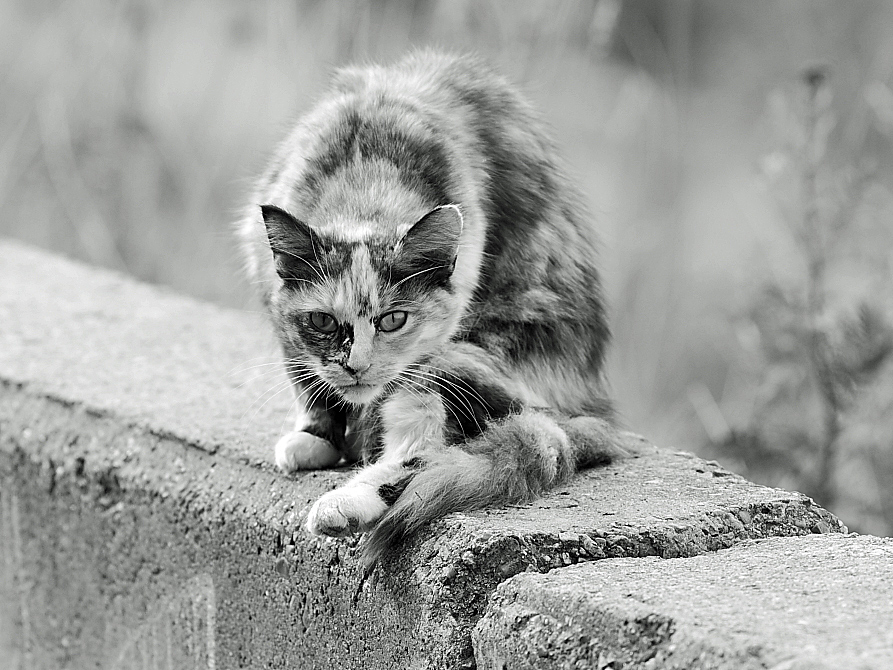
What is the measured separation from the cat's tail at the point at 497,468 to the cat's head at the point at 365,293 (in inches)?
8.0

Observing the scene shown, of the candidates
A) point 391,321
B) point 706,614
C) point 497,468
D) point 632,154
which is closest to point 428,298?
point 391,321

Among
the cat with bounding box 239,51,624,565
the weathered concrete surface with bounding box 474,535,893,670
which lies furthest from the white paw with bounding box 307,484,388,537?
the weathered concrete surface with bounding box 474,535,893,670

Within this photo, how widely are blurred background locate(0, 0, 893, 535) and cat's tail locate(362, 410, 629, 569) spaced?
5.63ft

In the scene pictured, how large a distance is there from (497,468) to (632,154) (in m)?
3.45

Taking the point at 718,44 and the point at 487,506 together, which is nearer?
the point at 487,506

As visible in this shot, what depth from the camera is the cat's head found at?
71.3 inches

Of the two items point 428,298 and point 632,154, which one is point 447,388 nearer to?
point 428,298

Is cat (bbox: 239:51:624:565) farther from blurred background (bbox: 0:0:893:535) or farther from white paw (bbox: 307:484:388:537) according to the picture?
blurred background (bbox: 0:0:893:535)

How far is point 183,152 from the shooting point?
4715 millimetres

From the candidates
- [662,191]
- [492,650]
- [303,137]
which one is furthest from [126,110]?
[492,650]

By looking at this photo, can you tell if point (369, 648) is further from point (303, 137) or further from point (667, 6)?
point (667, 6)

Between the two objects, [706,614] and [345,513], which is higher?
[706,614]

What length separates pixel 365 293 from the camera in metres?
1.83

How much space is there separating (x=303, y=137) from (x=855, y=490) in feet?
8.53
